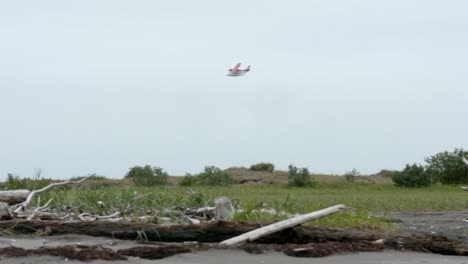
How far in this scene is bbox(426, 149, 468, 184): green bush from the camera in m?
29.1

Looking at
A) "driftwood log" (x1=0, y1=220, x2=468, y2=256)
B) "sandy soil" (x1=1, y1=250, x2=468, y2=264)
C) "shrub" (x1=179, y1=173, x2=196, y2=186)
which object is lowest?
"sandy soil" (x1=1, y1=250, x2=468, y2=264)

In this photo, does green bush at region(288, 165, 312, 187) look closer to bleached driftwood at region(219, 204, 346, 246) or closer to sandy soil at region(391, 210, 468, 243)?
sandy soil at region(391, 210, 468, 243)

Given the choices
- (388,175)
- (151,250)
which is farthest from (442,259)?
(388,175)

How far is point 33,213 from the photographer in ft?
27.8

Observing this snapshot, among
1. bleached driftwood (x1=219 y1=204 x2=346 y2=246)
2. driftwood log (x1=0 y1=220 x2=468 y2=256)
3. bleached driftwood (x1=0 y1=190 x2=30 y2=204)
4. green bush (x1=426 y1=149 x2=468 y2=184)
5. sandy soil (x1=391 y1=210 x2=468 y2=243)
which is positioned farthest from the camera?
green bush (x1=426 y1=149 x2=468 y2=184)

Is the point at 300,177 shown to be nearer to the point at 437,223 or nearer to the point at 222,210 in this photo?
the point at 437,223

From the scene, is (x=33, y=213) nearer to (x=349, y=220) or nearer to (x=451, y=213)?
(x=349, y=220)

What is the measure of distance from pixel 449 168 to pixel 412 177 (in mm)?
2755

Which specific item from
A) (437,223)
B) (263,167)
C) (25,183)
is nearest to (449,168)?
(263,167)

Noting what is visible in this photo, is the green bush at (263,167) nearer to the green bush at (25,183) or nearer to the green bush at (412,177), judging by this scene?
the green bush at (412,177)

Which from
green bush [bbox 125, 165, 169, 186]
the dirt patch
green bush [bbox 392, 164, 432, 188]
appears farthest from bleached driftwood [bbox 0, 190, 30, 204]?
green bush [bbox 392, 164, 432, 188]

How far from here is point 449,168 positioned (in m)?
29.6

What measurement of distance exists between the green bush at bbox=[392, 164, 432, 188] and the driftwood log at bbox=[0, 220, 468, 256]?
20.7m

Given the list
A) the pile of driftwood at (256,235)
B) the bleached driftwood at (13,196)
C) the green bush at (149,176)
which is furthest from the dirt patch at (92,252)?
the green bush at (149,176)
